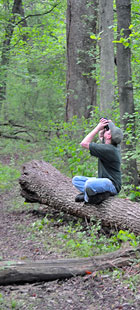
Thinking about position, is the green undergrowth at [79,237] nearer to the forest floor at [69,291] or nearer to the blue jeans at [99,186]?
the forest floor at [69,291]

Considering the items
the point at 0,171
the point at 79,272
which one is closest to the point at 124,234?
the point at 79,272

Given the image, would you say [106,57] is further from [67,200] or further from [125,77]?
[67,200]

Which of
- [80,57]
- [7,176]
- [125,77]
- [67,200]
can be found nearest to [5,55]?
[80,57]

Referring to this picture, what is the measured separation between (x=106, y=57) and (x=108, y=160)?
529 centimetres

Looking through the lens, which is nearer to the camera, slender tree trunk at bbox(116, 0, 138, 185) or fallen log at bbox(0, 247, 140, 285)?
fallen log at bbox(0, 247, 140, 285)

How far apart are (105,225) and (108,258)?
1.30 metres

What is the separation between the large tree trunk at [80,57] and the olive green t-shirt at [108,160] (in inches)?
252

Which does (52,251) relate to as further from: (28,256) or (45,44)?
(45,44)

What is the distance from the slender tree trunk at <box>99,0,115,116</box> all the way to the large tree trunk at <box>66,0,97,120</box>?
203 centimetres

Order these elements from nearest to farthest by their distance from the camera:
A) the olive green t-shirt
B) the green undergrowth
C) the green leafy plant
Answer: the green undergrowth → the olive green t-shirt → the green leafy plant

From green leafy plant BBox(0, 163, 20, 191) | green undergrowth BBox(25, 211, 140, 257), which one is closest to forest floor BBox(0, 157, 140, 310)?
green undergrowth BBox(25, 211, 140, 257)

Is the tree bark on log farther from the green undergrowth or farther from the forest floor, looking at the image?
the forest floor

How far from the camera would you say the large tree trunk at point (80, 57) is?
12422 mm

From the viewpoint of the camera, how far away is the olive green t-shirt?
232 inches
